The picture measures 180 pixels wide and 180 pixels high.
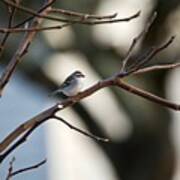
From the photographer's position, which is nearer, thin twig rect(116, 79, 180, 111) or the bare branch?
thin twig rect(116, 79, 180, 111)

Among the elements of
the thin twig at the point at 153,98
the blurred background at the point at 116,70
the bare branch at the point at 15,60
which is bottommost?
the thin twig at the point at 153,98

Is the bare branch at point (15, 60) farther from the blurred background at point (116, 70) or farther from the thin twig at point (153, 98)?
the blurred background at point (116, 70)

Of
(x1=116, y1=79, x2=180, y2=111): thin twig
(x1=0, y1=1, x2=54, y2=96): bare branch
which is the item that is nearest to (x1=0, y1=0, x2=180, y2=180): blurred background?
(x1=0, y1=1, x2=54, y2=96): bare branch

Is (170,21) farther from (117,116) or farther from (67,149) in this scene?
(67,149)

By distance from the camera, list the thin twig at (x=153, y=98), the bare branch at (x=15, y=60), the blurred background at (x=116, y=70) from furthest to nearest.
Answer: the blurred background at (x=116, y=70) < the bare branch at (x=15, y=60) < the thin twig at (x=153, y=98)

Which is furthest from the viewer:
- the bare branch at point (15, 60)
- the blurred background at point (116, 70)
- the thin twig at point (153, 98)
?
the blurred background at point (116, 70)

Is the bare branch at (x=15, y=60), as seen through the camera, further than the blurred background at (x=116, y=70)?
No

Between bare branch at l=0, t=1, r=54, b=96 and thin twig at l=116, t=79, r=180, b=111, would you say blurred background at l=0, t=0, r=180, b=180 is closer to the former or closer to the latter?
bare branch at l=0, t=1, r=54, b=96

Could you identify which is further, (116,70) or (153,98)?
(116,70)

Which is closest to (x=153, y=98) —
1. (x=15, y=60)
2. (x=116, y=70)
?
(x=15, y=60)

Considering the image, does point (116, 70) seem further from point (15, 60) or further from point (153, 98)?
point (153, 98)

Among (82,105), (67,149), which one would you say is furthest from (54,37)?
(67,149)

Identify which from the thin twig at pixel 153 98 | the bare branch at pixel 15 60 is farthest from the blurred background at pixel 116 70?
the thin twig at pixel 153 98

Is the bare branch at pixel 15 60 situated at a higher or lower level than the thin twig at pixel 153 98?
higher
